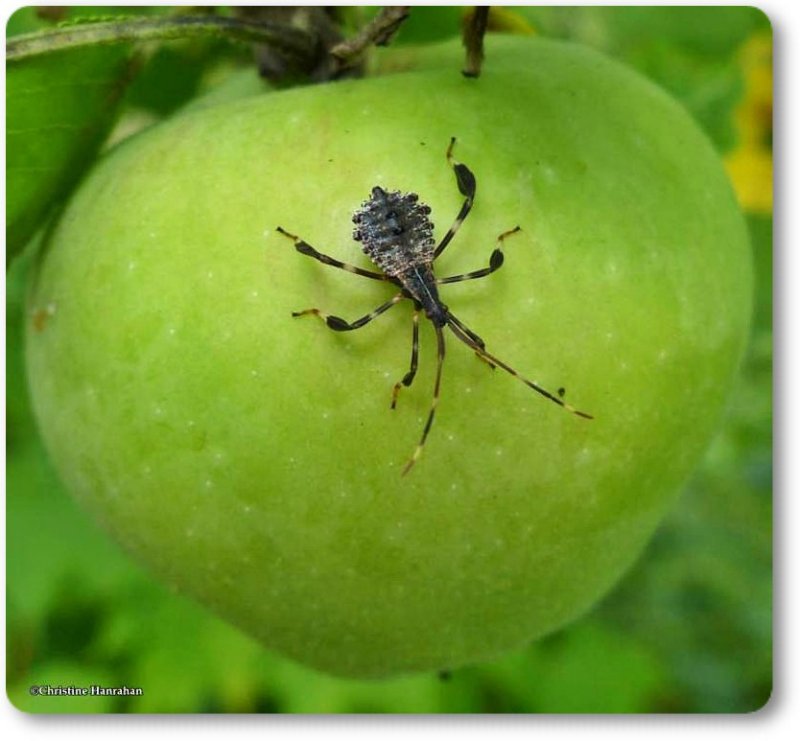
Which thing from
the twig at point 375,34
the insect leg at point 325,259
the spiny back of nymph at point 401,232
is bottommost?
the insect leg at point 325,259

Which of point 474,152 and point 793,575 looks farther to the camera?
point 793,575

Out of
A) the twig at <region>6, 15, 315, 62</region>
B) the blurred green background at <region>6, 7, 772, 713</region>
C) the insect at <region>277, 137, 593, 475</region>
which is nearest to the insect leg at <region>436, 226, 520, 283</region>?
the insect at <region>277, 137, 593, 475</region>

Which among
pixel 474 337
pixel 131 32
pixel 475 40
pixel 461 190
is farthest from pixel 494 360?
pixel 131 32

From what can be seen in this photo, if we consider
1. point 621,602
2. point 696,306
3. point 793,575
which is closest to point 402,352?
point 696,306

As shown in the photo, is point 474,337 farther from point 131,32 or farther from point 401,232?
point 131,32

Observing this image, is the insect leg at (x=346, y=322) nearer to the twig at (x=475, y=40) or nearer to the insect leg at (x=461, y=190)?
the insect leg at (x=461, y=190)

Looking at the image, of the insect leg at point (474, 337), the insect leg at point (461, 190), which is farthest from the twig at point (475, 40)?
the insect leg at point (474, 337)

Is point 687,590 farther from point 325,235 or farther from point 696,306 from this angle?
point 325,235
